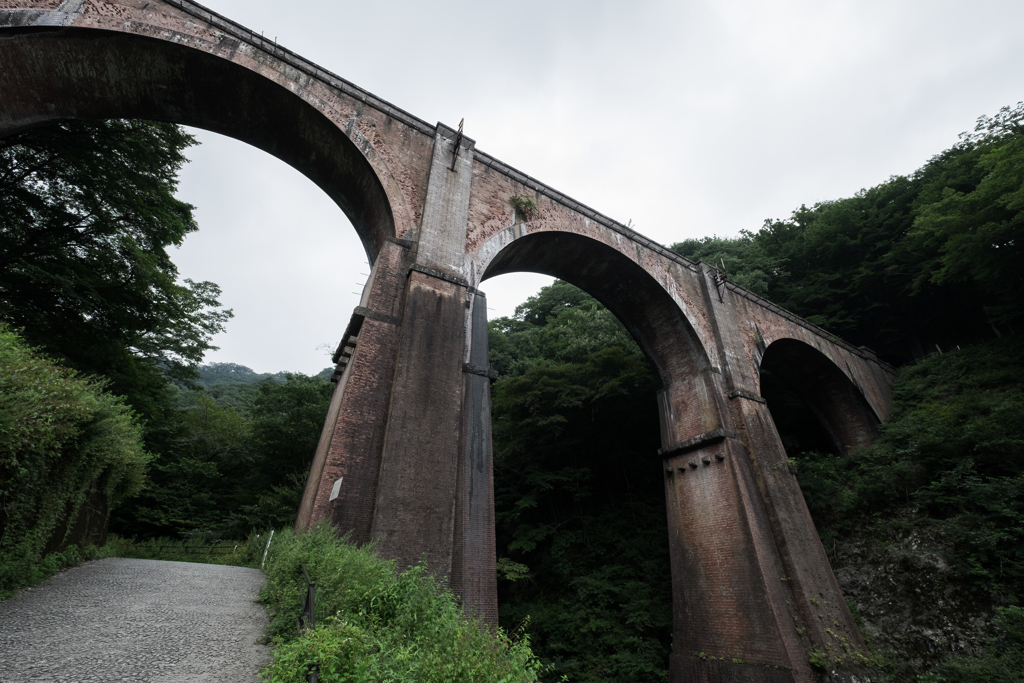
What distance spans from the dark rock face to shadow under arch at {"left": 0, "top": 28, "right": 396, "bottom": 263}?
11784mm

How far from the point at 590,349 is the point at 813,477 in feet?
23.9

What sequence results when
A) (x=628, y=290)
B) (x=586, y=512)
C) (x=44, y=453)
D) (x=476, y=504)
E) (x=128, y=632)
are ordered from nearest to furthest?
(x=128, y=632) → (x=44, y=453) → (x=476, y=504) → (x=628, y=290) → (x=586, y=512)

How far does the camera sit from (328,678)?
8.12 ft

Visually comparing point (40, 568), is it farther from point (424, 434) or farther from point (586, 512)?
point (586, 512)

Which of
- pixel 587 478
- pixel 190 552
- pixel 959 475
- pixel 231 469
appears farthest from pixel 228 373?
pixel 959 475

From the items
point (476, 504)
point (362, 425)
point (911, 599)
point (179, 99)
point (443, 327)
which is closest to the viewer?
point (362, 425)

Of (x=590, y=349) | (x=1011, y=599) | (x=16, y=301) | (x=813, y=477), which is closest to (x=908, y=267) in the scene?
(x=813, y=477)

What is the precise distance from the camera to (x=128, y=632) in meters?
3.82

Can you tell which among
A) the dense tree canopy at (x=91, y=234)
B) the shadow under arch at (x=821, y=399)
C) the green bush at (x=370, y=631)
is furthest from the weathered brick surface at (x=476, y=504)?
the shadow under arch at (x=821, y=399)

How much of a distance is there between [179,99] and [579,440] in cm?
1189

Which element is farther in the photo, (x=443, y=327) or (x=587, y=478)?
(x=587, y=478)

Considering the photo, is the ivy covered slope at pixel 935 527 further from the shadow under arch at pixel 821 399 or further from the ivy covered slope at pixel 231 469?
the ivy covered slope at pixel 231 469

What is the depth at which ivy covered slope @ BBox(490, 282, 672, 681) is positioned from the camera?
10297 mm

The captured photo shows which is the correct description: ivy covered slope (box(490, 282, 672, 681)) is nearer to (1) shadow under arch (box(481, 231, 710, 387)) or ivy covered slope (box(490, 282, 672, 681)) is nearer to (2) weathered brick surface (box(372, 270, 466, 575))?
(1) shadow under arch (box(481, 231, 710, 387))
